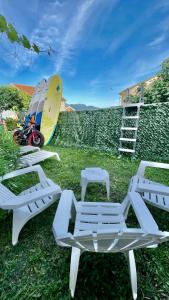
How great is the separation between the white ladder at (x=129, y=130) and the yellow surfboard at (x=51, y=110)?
3.81m

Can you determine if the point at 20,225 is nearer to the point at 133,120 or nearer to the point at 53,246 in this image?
the point at 53,246

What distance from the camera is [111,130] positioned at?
6.91 meters

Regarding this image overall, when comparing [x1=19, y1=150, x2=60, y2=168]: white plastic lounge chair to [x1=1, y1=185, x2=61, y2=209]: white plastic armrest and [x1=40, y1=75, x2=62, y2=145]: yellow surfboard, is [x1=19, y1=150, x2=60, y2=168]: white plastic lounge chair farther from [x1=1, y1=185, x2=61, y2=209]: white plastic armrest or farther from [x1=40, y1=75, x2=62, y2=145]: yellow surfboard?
[x1=40, y1=75, x2=62, y2=145]: yellow surfboard

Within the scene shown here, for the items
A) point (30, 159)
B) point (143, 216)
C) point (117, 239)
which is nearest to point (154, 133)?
point (30, 159)

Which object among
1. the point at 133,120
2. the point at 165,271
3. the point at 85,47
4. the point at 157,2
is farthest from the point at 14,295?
the point at 85,47

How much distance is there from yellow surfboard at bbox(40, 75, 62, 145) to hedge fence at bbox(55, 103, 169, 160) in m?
0.35

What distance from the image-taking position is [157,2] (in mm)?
7152

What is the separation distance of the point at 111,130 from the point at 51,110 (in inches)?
138

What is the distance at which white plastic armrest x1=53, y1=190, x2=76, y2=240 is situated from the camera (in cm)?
146

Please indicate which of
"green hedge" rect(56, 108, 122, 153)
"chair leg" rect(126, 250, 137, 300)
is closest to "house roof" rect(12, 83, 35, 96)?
"green hedge" rect(56, 108, 122, 153)

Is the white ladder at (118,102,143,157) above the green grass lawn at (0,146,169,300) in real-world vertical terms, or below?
above

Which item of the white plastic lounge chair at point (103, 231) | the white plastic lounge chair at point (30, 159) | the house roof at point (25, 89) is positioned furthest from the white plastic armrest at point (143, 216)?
the house roof at point (25, 89)

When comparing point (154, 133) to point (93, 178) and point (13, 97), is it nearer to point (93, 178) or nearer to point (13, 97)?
point (93, 178)

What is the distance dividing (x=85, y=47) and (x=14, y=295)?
47.8 ft
